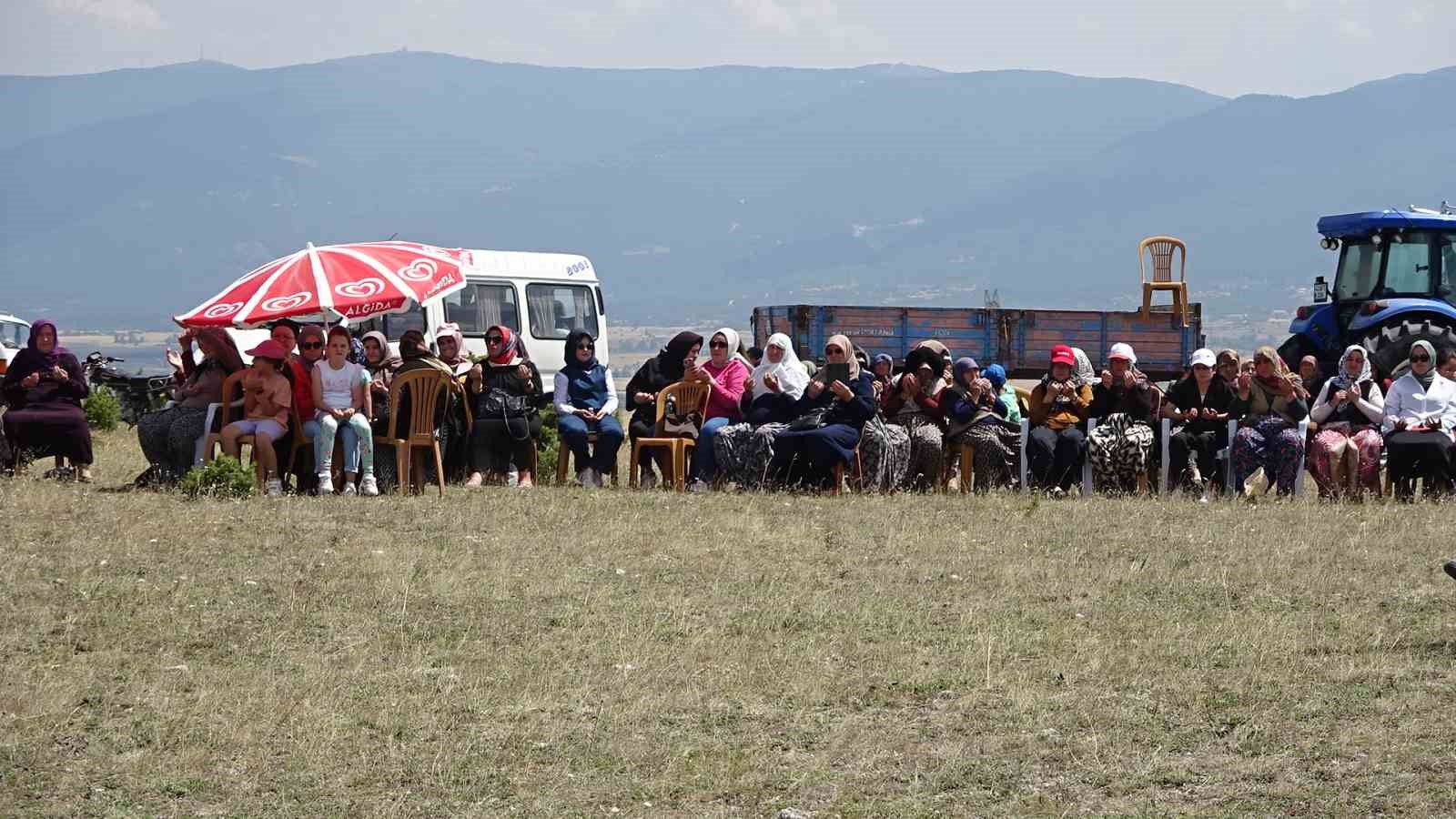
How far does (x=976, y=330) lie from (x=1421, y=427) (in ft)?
48.5

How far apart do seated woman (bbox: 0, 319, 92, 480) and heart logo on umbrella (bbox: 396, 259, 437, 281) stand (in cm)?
243

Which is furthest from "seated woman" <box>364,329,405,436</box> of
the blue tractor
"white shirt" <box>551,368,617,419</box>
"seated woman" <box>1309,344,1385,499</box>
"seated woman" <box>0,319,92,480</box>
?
the blue tractor

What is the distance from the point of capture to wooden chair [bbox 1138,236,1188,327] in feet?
85.2

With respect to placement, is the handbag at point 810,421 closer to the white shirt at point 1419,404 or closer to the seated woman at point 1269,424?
the seated woman at point 1269,424

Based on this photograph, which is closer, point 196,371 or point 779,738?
point 779,738

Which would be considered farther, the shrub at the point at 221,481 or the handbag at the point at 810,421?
the handbag at the point at 810,421

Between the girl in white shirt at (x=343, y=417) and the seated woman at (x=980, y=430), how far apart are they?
4.03 metres

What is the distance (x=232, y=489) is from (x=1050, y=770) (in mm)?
7369

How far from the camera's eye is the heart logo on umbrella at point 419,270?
45.8ft

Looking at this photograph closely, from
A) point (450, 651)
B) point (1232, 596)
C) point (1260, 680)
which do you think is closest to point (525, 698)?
point (450, 651)

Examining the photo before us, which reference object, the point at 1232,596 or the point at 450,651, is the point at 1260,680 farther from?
the point at 450,651

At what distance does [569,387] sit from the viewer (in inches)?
555

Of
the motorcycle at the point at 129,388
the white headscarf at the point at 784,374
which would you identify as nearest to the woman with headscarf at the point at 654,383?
the white headscarf at the point at 784,374

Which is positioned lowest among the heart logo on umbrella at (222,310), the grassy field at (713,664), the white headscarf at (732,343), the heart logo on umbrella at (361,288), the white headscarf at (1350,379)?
the grassy field at (713,664)
